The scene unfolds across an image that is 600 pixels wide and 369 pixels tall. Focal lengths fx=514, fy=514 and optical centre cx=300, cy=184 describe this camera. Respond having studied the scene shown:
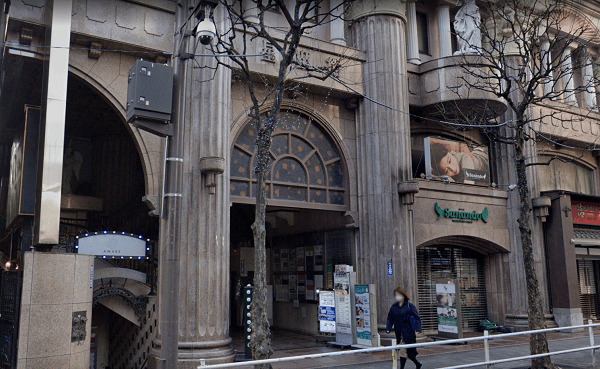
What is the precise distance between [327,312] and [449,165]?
696 centimetres

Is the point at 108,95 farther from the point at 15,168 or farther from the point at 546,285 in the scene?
the point at 546,285

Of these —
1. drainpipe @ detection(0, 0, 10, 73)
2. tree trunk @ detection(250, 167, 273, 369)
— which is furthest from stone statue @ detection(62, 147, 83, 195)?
tree trunk @ detection(250, 167, 273, 369)

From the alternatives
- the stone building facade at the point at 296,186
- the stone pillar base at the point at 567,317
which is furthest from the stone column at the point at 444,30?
the stone pillar base at the point at 567,317

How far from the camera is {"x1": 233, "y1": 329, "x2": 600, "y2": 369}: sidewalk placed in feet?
39.0

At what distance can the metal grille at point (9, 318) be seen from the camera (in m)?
8.81

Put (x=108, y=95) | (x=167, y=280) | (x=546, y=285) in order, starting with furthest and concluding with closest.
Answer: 1. (x=546, y=285)
2. (x=108, y=95)
3. (x=167, y=280)

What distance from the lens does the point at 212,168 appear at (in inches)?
467

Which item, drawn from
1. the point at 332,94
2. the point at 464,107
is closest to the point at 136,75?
the point at 332,94

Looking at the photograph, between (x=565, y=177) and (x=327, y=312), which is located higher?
(x=565, y=177)

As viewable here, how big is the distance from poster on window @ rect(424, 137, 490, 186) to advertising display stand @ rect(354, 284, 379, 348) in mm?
5139

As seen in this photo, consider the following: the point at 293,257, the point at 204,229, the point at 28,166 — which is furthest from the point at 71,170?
the point at 204,229

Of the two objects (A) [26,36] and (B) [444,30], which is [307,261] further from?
(A) [26,36]

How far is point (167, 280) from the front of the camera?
721 cm

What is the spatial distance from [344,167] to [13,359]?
10.5 metres
